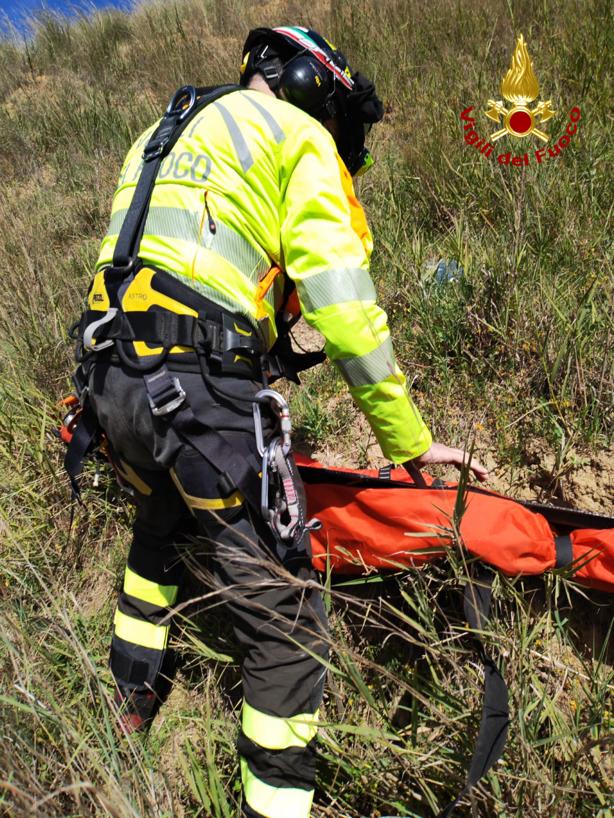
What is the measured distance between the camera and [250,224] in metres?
1.77

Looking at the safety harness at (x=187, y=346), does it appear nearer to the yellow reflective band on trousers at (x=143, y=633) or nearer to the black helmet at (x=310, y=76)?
the black helmet at (x=310, y=76)

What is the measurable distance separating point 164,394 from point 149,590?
0.97 metres

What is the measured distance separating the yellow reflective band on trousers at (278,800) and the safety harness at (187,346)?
73 cm

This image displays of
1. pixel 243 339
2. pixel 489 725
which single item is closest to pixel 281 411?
pixel 243 339

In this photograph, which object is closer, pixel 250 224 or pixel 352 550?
pixel 250 224

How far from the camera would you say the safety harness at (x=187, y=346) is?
66.5 inches

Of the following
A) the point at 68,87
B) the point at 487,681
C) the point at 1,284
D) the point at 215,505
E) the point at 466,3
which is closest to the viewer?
the point at 487,681

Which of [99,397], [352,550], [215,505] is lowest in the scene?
[352,550]

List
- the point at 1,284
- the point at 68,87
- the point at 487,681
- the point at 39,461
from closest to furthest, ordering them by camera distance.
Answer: the point at 487,681 < the point at 39,461 < the point at 1,284 < the point at 68,87

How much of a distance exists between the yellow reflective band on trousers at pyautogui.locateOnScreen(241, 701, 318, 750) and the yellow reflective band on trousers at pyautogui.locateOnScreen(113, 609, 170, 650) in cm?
57

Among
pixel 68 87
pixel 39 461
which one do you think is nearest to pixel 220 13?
pixel 68 87

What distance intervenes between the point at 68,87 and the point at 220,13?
2.26 meters

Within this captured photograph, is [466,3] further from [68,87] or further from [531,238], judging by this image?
[68,87]

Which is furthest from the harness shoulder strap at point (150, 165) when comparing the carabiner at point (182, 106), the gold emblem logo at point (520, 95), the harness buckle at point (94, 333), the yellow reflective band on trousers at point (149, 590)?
the yellow reflective band on trousers at point (149, 590)
